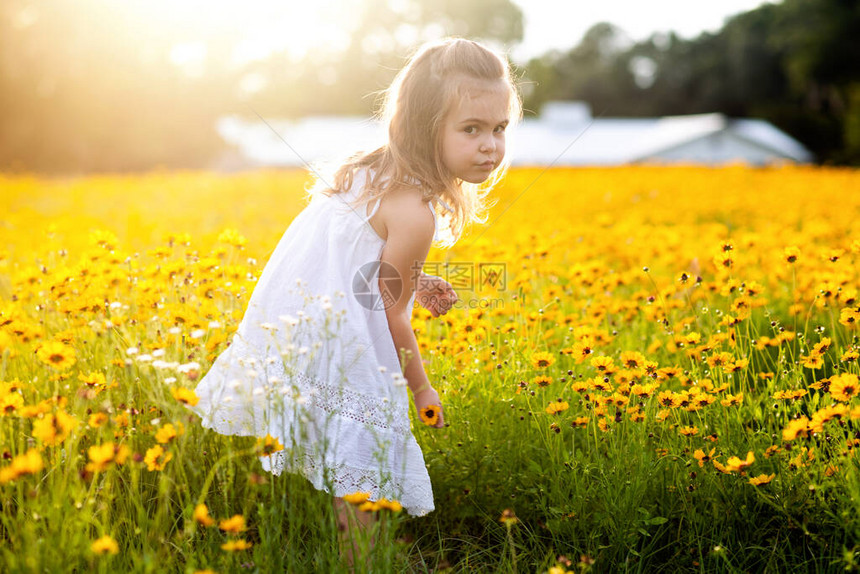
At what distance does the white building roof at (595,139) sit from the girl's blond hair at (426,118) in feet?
77.4

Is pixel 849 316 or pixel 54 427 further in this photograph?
pixel 849 316

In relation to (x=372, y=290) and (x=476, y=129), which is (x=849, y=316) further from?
(x=372, y=290)

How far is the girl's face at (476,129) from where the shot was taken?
7.11 ft

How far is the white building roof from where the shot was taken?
28.7 meters

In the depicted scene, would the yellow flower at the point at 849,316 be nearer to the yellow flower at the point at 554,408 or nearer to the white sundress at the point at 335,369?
the yellow flower at the point at 554,408

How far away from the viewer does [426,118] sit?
7.33ft

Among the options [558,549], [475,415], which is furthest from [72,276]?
[558,549]

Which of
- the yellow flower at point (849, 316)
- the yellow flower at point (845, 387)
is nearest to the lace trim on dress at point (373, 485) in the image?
the yellow flower at point (845, 387)

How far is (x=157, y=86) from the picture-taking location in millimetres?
25266

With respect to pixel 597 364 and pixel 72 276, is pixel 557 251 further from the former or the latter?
pixel 72 276

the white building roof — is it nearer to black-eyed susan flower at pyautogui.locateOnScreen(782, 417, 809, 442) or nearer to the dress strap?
the dress strap

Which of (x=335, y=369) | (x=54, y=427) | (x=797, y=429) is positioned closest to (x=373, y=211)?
(x=335, y=369)

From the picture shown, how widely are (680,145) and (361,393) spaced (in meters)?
36.3

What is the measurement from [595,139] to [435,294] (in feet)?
112
